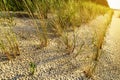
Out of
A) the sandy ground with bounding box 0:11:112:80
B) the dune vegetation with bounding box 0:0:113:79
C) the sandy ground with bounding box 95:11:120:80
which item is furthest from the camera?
the dune vegetation with bounding box 0:0:113:79

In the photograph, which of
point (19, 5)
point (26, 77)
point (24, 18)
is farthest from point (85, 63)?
point (19, 5)

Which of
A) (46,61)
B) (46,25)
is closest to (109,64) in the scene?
(46,61)

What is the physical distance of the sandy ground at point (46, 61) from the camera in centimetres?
175

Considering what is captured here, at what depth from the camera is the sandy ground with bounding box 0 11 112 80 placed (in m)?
1.75

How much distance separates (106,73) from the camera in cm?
198

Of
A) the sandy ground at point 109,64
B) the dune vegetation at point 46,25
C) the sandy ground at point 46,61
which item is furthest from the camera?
the dune vegetation at point 46,25

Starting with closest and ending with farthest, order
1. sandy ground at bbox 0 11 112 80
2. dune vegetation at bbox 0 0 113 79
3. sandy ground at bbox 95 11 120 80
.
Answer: sandy ground at bbox 0 11 112 80
sandy ground at bbox 95 11 120 80
dune vegetation at bbox 0 0 113 79

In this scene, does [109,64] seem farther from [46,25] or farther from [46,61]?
[46,25]

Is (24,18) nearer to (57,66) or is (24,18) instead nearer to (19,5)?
(19,5)

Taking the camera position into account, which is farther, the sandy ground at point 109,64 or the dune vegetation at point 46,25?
the dune vegetation at point 46,25

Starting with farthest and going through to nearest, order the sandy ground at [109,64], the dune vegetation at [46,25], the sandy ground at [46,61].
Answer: the dune vegetation at [46,25]
the sandy ground at [109,64]
the sandy ground at [46,61]

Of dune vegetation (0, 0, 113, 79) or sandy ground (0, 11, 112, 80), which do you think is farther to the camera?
dune vegetation (0, 0, 113, 79)

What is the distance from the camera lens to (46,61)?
6.45 ft

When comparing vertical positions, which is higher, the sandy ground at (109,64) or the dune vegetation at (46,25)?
the dune vegetation at (46,25)
